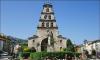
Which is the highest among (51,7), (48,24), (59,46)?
(51,7)

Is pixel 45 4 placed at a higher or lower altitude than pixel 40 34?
higher

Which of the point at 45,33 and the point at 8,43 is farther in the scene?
the point at 8,43

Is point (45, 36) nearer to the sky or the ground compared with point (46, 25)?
nearer to the ground

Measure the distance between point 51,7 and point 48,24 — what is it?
4.92 meters

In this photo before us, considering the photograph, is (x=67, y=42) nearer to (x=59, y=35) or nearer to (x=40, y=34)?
(x=59, y=35)

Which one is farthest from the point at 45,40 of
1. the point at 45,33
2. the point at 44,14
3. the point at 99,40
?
the point at 99,40

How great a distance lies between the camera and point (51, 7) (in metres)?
70.9

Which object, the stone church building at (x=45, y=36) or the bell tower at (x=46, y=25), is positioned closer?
the stone church building at (x=45, y=36)

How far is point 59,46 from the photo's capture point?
2721 inches

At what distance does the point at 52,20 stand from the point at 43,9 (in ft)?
13.6

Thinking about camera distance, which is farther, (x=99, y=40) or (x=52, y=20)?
(x=99, y=40)

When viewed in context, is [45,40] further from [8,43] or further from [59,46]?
[8,43]

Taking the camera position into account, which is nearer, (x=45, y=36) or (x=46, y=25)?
(x=46, y=25)

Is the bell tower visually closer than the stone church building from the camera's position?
No
